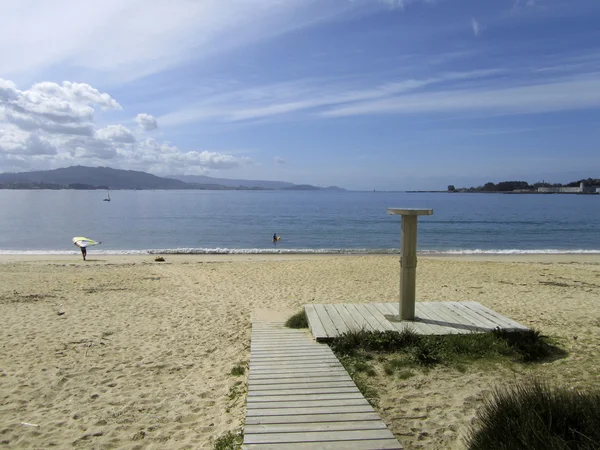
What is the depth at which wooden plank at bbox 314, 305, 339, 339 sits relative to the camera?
5.77 meters

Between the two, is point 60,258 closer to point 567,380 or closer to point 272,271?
point 272,271

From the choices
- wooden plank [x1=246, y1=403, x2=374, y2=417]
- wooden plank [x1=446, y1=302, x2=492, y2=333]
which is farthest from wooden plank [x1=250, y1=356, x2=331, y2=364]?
wooden plank [x1=446, y1=302, x2=492, y2=333]

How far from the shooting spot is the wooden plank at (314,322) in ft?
19.2

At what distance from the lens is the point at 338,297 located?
1061cm

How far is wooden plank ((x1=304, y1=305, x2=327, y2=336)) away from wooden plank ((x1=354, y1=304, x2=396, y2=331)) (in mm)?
689

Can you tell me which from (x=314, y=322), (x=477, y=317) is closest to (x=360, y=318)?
(x=314, y=322)

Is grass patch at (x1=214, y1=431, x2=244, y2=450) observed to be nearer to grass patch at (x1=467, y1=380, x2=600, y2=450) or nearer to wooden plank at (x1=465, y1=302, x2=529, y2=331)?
grass patch at (x1=467, y1=380, x2=600, y2=450)

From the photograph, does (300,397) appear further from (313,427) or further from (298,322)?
(298,322)

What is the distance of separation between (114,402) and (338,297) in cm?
662

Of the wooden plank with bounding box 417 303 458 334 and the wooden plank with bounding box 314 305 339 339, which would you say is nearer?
the wooden plank with bounding box 314 305 339 339

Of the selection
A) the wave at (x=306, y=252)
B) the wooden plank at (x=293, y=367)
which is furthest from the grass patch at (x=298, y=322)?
the wave at (x=306, y=252)

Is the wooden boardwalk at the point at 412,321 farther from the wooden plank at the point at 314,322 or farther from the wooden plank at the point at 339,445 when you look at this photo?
the wooden plank at the point at 339,445

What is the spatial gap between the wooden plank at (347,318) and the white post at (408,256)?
0.73 m

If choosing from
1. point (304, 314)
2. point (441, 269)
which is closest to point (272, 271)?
point (441, 269)
